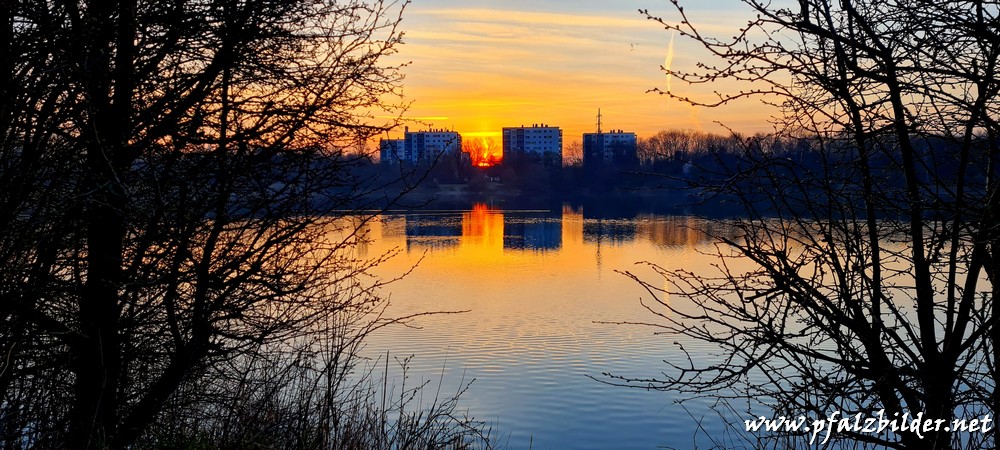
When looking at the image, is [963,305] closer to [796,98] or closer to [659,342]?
[796,98]

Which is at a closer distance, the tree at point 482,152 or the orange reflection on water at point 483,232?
the orange reflection on water at point 483,232

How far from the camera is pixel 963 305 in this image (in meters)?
4.44

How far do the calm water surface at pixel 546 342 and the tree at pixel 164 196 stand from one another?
1.10m

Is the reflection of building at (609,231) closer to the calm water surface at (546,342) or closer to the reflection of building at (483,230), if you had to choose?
the calm water surface at (546,342)

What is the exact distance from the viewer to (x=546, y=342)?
16.8 meters

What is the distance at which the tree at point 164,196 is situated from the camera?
19.4 feet

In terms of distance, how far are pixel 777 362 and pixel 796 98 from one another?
10355 millimetres

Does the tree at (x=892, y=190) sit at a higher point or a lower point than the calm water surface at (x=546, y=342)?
higher

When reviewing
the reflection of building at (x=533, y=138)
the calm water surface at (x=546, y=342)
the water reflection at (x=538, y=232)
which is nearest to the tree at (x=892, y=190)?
the calm water surface at (x=546, y=342)

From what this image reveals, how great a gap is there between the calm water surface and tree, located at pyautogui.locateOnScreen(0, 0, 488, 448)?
43.5 inches

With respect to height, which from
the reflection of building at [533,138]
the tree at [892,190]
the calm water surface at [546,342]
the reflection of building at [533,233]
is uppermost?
the reflection of building at [533,138]

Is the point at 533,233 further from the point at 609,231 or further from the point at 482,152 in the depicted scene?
the point at 482,152

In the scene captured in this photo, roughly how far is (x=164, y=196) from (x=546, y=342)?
36.5 ft

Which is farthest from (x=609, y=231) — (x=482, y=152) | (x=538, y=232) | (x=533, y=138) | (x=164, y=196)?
(x=533, y=138)
